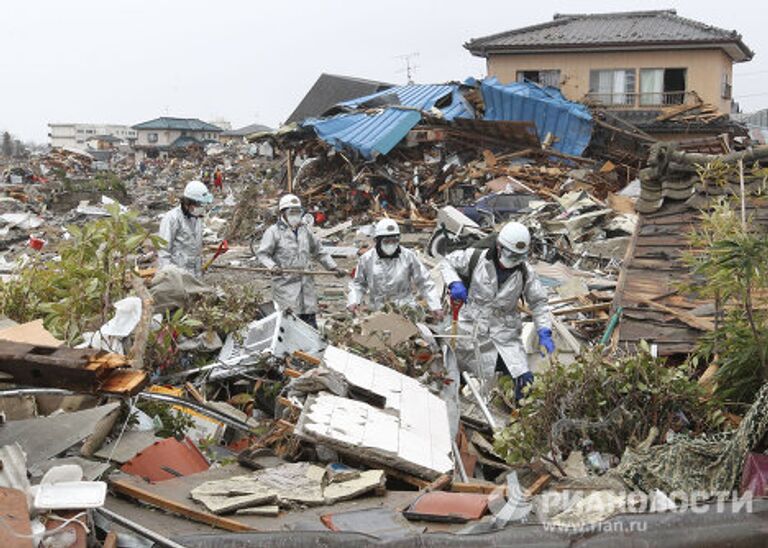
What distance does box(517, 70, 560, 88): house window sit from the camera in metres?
25.4

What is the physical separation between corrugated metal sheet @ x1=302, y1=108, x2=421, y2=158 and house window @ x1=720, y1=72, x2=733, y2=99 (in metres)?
12.3

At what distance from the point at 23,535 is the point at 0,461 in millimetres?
424

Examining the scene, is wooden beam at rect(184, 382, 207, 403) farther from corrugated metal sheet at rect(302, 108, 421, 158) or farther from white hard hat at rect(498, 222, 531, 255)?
corrugated metal sheet at rect(302, 108, 421, 158)

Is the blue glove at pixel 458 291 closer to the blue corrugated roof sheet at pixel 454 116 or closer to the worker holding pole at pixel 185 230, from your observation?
the worker holding pole at pixel 185 230

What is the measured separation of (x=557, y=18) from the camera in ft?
90.8

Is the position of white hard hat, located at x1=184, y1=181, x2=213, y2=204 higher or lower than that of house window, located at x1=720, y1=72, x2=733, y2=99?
lower

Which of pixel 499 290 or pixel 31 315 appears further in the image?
pixel 499 290

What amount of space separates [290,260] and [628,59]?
19.9 meters

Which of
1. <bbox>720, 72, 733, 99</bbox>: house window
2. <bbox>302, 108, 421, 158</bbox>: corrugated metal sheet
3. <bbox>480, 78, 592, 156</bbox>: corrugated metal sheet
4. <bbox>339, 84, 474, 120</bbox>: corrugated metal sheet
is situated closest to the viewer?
<bbox>302, 108, 421, 158</bbox>: corrugated metal sheet

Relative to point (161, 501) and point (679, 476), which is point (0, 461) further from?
point (679, 476)

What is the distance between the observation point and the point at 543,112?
63.6 feet

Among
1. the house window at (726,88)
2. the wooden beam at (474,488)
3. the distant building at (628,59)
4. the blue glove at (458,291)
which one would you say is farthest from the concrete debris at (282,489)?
the house window at (726,88)

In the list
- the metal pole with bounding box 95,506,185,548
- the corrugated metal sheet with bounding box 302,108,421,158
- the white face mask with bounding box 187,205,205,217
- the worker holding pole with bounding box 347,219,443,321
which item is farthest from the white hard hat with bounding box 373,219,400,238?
the corrugated metal sheet with bounding box 302,108,421,158

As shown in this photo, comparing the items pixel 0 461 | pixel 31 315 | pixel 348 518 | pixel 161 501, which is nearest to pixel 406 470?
pixel 348 518
